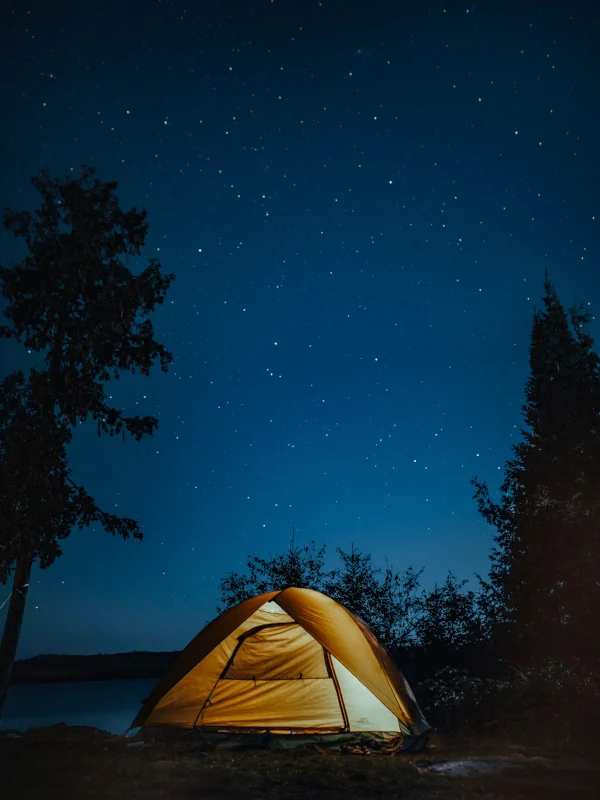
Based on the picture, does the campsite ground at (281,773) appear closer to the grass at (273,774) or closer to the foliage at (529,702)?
the grass at (273,774)

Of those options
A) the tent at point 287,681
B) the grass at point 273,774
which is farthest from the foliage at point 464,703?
the tent at point 287,681

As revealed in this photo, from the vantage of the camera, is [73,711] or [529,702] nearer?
[529,702]

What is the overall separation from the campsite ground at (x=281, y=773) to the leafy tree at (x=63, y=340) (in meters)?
4.61

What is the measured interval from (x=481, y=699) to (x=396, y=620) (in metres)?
6.82

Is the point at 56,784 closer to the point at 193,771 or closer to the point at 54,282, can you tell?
the point at 193,771

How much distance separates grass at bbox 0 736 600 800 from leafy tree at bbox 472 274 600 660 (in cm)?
501

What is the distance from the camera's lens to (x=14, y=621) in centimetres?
1255

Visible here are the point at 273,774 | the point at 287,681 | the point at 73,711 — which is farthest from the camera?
the point at 73,711

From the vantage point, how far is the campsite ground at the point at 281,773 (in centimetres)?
625

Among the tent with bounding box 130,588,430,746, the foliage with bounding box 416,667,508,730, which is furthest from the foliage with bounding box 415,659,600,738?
the tent with bounding box 130,588,430,746

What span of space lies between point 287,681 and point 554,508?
6770mm

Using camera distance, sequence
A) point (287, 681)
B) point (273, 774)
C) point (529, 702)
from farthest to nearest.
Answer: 1. point (529, 702)
2. point (287, 681)
3. point (273, 774)

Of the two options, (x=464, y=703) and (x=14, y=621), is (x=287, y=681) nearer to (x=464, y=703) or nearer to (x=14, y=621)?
(x=464, y=703)

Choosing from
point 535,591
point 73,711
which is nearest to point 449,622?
point 535,591
